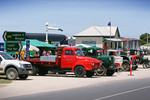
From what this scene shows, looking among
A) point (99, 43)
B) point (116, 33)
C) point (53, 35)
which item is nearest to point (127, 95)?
point (99, 43)

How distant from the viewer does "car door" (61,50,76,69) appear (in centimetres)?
2427

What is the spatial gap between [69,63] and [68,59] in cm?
31

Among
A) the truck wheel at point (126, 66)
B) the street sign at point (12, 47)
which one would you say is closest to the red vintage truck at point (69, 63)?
the street sign at point (12, 47)

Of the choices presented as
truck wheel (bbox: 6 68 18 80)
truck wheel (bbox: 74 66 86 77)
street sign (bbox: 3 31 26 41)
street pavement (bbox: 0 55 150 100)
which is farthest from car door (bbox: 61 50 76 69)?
truck wheel (bbox: 6 68 18 80)

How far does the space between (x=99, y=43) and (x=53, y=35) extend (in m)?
35.5

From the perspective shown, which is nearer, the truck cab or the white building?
the truck cab

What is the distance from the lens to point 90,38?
90.9 metres

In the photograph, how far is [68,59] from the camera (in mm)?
24422

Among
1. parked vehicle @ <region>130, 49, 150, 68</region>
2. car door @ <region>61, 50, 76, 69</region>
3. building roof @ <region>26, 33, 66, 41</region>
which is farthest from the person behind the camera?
building roof @ <region>26, 33, 66, 41</region>

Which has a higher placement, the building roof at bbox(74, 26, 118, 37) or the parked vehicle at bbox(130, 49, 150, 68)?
the building roof at bbox(74, 26, 118, 37)

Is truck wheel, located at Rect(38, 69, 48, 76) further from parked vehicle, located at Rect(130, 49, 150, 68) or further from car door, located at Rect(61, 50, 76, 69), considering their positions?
parked vehicle, located at Rect(130, 49, 150, 68)

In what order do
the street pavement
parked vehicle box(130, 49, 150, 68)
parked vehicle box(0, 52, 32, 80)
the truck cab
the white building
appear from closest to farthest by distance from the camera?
the street pavement, parked vehicle box(0, 52, 32, 80), the truck cab, parked vehicle box(130, 49, 150, 68), the white building

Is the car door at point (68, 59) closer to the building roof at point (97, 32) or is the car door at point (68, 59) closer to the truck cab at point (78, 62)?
the truck cab at point (78, 62)

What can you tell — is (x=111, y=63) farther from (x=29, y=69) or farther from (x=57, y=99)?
(x=57, y=99)
